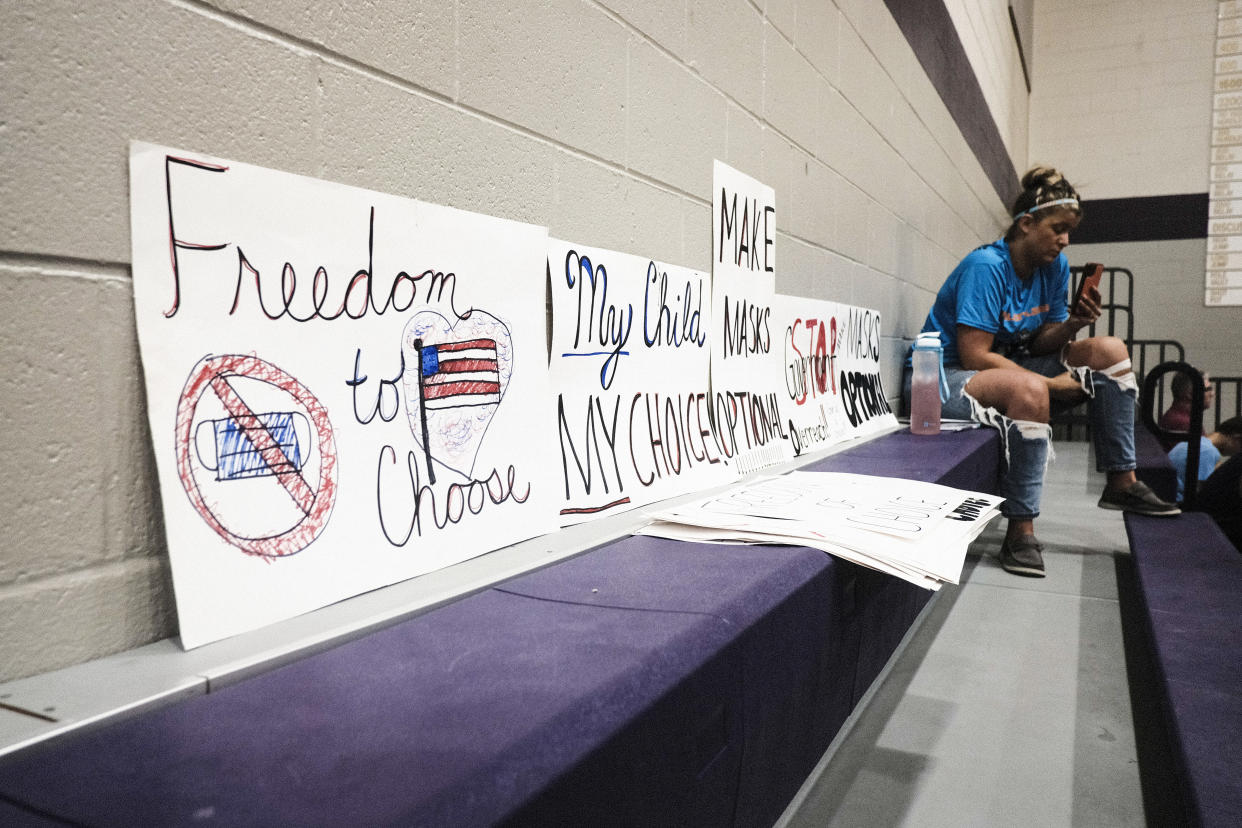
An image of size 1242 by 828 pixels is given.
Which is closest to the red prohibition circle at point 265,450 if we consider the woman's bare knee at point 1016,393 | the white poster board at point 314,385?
the white poster board at point 314,385

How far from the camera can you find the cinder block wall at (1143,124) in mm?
5656

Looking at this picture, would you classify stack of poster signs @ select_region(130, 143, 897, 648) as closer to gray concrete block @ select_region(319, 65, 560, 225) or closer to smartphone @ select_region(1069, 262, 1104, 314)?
gray concrete block @ select_region(319, 65, 560, 225)

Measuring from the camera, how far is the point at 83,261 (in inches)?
19.2

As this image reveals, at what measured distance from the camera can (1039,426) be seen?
202cm

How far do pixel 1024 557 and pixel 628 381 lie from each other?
1.52 m

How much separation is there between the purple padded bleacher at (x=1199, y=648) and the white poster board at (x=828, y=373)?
0.67 meters

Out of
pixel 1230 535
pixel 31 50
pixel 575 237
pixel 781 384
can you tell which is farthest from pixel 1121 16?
pixel 31 50

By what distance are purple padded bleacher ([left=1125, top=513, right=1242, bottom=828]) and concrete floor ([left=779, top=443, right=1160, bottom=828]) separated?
122 mm

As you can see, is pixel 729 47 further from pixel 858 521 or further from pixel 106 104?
pixel 106 104

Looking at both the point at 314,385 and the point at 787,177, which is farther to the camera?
the point at 787,177

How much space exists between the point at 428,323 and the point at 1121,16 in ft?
23.3

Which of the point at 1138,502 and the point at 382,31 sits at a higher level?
the point at 382,31

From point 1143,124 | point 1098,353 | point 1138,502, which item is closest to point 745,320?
point 1098,353

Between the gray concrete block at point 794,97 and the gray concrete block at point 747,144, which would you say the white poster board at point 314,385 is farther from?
the gray concrete block at point 794,97
